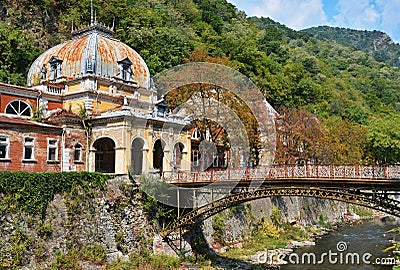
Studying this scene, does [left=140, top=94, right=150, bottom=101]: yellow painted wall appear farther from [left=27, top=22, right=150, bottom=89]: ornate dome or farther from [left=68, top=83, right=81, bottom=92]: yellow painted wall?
[left=68, top=83, right=81, bottom=92]: yellow painted wall

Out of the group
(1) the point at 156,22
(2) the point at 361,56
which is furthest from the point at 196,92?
(2) the point at 361,56

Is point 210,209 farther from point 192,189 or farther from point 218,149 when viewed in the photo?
point 218,149

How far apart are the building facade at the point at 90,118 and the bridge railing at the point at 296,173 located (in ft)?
12.1

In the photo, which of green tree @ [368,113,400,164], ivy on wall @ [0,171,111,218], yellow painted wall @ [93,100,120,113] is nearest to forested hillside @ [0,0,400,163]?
green tree @ [368,113,400,164]

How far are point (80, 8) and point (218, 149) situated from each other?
27.6 metres

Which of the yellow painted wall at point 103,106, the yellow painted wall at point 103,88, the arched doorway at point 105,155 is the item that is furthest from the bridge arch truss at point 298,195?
the yellow painted wall at point 103,88

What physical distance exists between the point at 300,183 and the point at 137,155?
1274 centimetres

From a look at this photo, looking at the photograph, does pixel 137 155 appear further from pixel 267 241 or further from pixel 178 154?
pixel 267 241

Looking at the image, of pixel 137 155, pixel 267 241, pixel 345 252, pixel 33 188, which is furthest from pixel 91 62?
pixel 345 252

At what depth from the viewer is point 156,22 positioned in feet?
204

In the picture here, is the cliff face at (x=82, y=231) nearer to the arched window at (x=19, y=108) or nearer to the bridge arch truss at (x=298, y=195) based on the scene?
the bridge arch truss at (x=298, y=195)

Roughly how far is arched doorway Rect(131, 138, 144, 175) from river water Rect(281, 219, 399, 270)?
37.5 feet

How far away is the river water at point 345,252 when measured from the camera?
30.5 meters

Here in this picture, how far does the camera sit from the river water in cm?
3053
